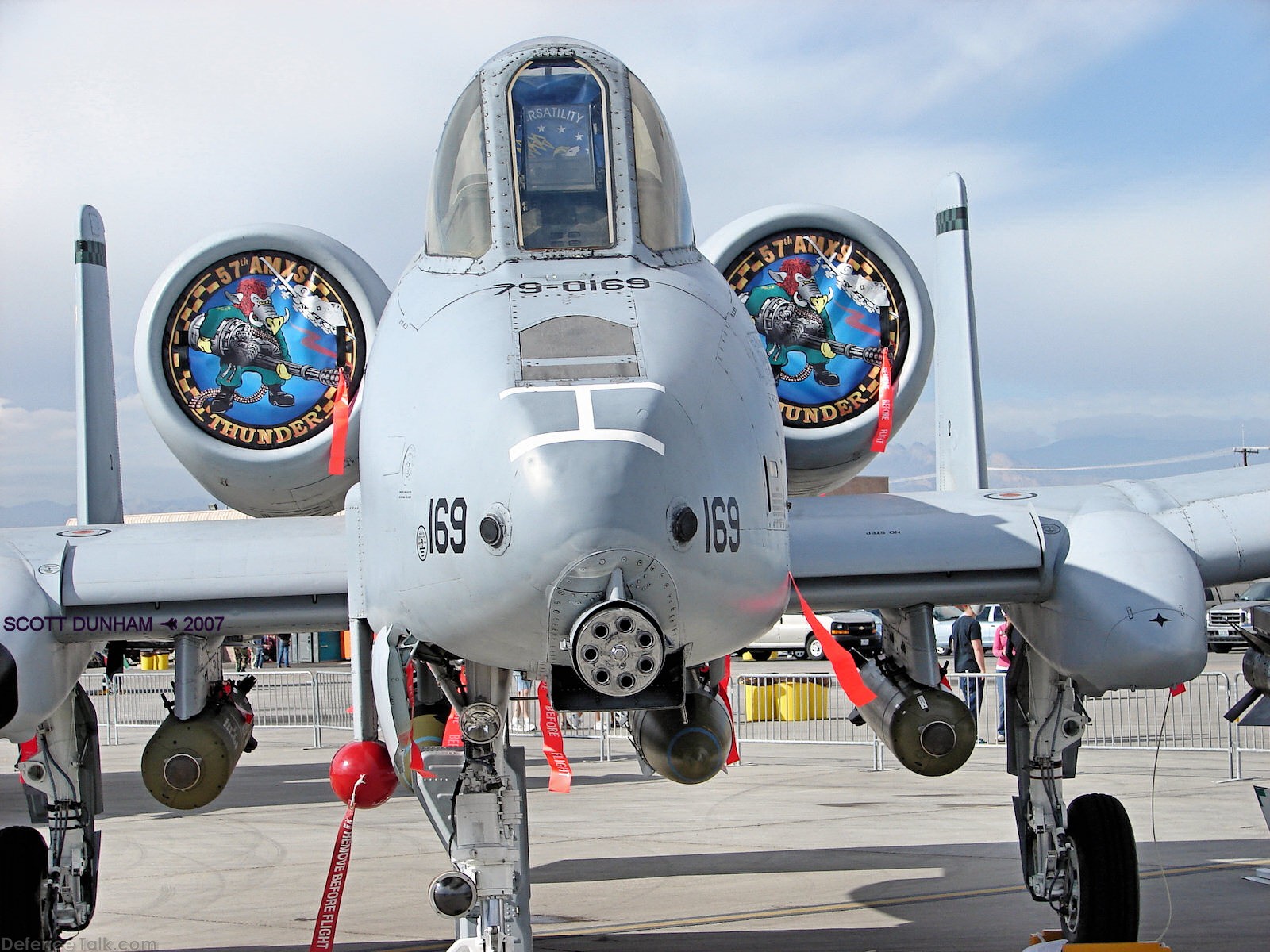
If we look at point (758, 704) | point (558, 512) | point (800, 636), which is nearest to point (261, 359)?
point (558, 512)

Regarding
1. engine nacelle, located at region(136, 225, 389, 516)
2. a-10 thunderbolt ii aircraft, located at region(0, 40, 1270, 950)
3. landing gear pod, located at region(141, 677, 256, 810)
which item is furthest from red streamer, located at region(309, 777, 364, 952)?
engine nacelle, located at region(136, 225, 389, 516)

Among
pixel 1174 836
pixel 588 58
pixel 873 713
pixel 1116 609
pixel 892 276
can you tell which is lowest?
pixel 1174 836

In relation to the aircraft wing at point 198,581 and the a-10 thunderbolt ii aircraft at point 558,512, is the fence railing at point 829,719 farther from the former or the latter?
the aircraft wing at point 198,581

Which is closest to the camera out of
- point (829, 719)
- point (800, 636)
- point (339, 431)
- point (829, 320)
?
point (339, 431)

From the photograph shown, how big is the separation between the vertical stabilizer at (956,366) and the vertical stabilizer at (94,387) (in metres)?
4.50

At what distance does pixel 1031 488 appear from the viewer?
698 cm

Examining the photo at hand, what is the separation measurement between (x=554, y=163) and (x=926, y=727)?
3079 mm

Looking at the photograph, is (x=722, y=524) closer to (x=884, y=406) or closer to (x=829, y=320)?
(x=884, y=406)

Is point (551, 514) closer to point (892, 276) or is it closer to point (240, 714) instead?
point (240, 714)

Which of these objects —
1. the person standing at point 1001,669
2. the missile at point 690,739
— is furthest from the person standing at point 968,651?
the missile at point 690,739

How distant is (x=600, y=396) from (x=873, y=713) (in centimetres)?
309

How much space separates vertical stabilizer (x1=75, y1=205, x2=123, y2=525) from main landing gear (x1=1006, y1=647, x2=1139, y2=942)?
4.88 m

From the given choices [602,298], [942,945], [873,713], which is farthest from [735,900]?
[602,298]

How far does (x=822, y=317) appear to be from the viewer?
7.41m
